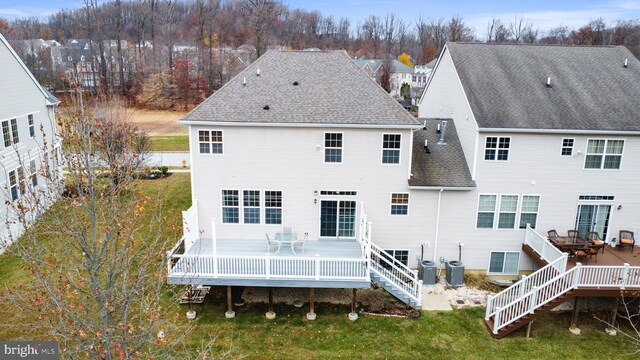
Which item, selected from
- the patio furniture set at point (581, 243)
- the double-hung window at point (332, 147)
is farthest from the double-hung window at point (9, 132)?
the patio furniture set at point (581, 243)

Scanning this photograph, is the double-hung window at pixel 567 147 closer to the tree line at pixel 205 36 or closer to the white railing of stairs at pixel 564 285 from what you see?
the white railing of stairs at pixel 564 285

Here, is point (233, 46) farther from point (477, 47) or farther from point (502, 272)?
point (502, 272)

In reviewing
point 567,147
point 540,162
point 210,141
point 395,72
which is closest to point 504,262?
point 540,162

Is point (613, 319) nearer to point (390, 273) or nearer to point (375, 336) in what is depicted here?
point (390, 273)

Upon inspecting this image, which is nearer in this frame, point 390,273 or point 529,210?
point 390,273

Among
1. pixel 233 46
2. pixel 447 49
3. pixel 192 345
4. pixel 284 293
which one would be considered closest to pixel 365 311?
pixel 284 293

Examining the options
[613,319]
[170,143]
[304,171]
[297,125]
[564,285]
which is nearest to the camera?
[564,285]
